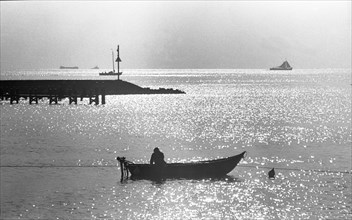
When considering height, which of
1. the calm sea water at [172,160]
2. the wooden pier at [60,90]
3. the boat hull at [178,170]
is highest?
the wooden pier at [60,90]

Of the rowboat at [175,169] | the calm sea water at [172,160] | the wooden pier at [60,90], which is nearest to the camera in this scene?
the calm sea water at [172,160]

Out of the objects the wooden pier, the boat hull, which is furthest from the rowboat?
the wooden pier

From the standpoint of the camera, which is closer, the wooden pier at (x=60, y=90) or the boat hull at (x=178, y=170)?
the boat hull at (x=178, y=170)

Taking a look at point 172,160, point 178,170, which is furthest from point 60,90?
point 178,170

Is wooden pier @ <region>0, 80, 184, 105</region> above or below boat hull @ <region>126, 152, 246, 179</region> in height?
above

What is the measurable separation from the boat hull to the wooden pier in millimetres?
64415

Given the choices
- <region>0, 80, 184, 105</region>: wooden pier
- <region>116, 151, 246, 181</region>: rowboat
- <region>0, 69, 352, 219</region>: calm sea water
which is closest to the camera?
<region>0, 69, 352, 219</region>: calm sea water

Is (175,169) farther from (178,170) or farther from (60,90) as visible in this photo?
(60,90)

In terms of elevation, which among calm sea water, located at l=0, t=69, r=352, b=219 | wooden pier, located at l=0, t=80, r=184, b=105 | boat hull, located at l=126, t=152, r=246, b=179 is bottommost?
calm sea water, located at l=0, t=69, r=352, b=219

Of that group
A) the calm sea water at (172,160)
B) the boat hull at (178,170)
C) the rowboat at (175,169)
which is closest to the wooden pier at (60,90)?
the calm sea water at (172,160)

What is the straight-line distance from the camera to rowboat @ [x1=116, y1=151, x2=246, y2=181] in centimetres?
3616

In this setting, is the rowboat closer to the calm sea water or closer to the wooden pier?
the calm sea water

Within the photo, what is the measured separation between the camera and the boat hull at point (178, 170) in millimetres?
36156

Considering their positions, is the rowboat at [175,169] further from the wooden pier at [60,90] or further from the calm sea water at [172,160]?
the wooden pier at [60,90]
